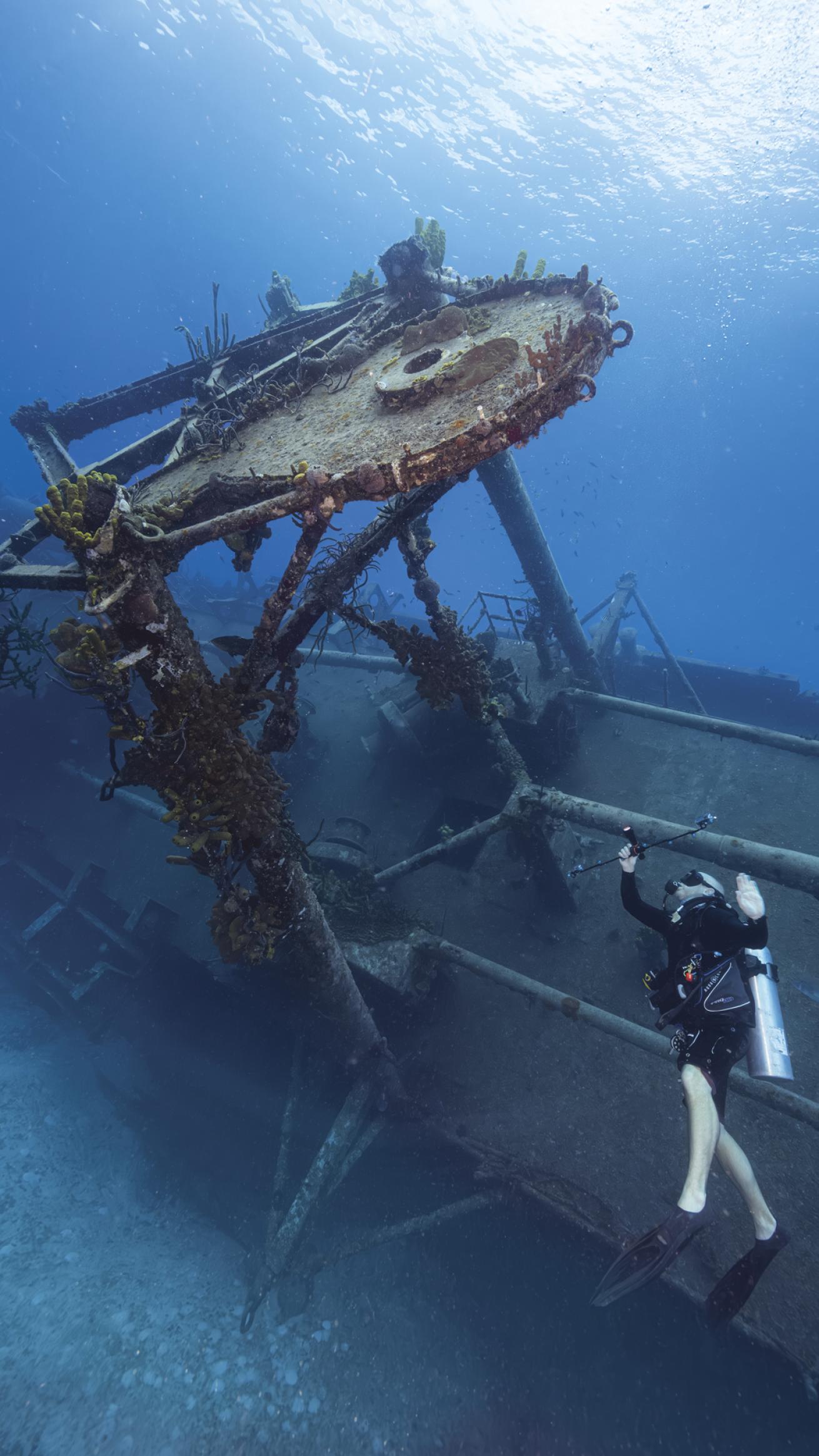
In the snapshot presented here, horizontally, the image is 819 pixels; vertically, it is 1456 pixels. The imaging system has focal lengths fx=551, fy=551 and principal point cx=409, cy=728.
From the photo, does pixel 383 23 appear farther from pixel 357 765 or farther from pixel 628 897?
pixel 628 897

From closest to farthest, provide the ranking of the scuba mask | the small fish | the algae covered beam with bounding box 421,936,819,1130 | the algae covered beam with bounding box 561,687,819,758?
the algae covered beam with bounding box 421,936,819,1130 → the small fish → the scuba mask → the algae covered beam with bounding box 561,687,819,758

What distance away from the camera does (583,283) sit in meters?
4.80

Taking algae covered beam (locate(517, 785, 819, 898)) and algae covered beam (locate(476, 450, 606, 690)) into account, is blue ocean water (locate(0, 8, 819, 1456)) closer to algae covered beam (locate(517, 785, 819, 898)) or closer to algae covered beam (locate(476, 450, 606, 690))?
algae covered beam (locate(517, 785, 819, 898))

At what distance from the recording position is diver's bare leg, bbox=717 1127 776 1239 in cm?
415

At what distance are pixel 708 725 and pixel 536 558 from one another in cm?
474

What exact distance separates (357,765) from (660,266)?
7914cm

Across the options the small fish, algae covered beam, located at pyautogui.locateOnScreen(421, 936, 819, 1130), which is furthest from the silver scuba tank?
the small fish

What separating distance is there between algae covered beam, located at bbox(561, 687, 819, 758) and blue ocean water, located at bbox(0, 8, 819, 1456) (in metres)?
7.24

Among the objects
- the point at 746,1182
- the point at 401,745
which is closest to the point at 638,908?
the point at 746,1182

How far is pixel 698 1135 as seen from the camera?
390 cm

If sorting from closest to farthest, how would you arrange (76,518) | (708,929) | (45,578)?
(76,518), (45,578), (708,929)

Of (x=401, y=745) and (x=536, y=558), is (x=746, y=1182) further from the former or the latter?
(x=536, y=558)

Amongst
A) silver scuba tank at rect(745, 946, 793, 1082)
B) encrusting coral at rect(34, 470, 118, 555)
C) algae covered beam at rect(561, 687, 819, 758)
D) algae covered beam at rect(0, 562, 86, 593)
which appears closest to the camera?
encrusting coral at rect(34, 470, 118, 555)

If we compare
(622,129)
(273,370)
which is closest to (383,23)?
(622,129)
